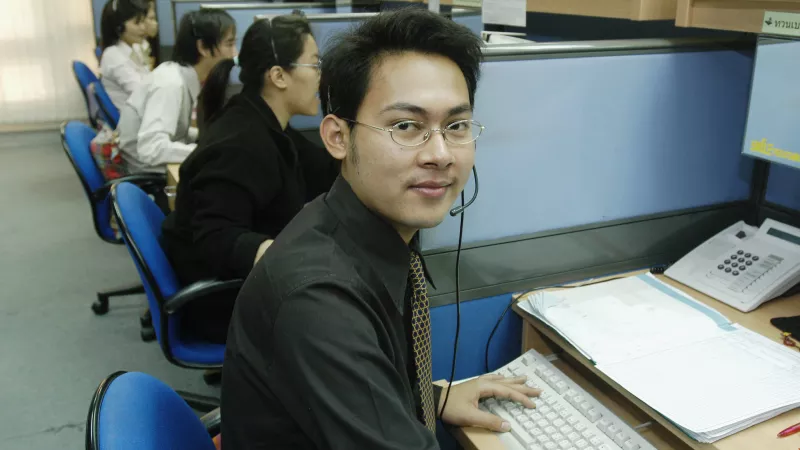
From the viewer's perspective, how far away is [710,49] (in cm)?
142

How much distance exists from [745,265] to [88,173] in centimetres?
229

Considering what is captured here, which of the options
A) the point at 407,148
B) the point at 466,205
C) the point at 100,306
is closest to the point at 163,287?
the point at 466,205

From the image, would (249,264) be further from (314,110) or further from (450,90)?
(450,90)

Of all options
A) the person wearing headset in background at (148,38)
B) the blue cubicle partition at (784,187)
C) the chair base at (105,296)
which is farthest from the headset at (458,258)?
the person wearing headset in background at (148,38)

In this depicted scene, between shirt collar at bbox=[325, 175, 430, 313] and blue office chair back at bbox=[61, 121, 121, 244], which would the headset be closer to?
shirt collar at bbox=[325, 175, 430, 313]

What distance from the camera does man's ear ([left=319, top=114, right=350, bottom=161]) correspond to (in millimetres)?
996

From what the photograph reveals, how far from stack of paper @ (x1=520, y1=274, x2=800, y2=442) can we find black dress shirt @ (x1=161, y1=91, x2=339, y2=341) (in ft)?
2.60

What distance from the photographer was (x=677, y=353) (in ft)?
3.90

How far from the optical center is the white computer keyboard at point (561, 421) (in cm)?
108

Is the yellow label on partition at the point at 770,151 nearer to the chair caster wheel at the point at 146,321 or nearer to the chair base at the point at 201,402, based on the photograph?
the chair base at the point at 201,402

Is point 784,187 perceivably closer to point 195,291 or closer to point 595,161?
point 595,161

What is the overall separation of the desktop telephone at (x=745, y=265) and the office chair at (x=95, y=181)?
78.4 inches

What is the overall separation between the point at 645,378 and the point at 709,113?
656 millimetres

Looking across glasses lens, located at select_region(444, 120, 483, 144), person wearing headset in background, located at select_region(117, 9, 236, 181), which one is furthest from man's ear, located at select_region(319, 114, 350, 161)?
person wearing headset in background, located at select_region(117, 9, 236, 181)
